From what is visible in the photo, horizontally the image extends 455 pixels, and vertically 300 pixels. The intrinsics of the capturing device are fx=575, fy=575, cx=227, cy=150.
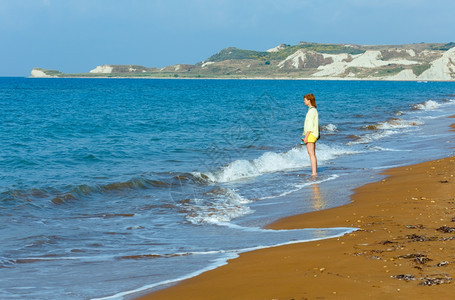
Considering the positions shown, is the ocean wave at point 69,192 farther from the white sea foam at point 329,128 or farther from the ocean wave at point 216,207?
the white sea foam at point 329,128

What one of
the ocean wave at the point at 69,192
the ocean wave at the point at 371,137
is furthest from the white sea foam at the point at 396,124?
the ocean wave at the point at 69,192

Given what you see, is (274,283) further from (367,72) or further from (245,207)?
(367,72)

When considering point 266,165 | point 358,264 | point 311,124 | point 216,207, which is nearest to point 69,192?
point 216,207

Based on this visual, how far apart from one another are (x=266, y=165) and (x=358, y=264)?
37.3 ft

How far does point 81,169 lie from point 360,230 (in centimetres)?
1065

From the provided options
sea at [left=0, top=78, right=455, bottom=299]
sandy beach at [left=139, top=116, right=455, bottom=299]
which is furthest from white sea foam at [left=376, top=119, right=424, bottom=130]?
sandy beach at [left=139, top=116, right=455, bottom=299]

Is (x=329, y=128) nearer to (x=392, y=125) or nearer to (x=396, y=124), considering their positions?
(x=392, y=125)

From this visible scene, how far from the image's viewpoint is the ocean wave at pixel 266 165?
15.5 meters

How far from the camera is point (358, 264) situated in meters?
5.89

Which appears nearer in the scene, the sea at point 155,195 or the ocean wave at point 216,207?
the sea at point 155,195

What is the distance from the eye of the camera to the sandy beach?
5094mm

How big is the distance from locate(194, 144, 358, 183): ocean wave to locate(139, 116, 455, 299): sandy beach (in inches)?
253

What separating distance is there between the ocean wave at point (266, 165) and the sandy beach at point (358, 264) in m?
6.41

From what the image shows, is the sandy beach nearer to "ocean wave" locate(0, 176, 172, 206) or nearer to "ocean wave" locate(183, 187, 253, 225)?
"ocean wave" locate(183, 187, 253, 225)
